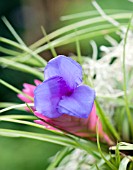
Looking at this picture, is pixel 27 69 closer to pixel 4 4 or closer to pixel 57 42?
pixel 57 42

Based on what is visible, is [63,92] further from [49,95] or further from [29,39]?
[29,39]

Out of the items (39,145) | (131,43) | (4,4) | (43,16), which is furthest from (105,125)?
(43,16)

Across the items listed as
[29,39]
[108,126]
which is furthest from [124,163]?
[29,39]

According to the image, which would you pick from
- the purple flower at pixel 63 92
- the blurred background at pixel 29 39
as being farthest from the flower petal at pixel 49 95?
the blurred background at pixel 29 39

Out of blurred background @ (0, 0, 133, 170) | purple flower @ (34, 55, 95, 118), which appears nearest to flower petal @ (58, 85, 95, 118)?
purple flower @ (34, 55, 95, 118)

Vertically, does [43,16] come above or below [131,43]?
above

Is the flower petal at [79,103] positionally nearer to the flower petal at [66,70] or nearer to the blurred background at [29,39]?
the flower petal at [66,70]
